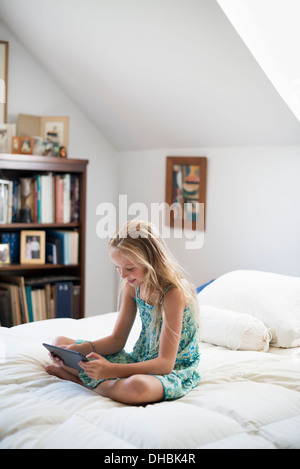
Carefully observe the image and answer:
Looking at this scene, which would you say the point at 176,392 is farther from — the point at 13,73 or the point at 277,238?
the point at 13,73

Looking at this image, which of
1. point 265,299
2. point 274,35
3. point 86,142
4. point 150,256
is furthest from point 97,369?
point 86,142

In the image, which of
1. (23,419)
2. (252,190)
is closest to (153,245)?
(23,419)

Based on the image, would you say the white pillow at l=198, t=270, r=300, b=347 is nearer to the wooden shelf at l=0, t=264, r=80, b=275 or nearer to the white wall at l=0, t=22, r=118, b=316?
the wooden shelf at l=0, t=264, r=80, b=275

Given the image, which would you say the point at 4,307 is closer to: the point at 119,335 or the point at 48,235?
the point at 48,235

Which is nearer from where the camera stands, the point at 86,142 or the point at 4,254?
the point at 4,254

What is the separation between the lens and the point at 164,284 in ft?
5.40

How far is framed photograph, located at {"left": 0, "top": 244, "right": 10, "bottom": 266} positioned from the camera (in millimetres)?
3100

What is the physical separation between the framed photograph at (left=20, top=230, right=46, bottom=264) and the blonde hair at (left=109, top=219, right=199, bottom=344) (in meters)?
1.61

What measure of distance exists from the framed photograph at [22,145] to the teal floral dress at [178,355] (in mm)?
1710

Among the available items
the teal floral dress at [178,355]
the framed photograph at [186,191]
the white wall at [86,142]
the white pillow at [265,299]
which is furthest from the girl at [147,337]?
the white wall at [86,142]

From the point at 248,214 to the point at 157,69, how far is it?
33.6 inches

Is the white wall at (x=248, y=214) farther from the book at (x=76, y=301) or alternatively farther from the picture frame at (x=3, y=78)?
the picture frame at (x=3, y=78)

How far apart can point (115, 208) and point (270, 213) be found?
141 centimetres

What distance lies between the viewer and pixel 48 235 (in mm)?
3371
